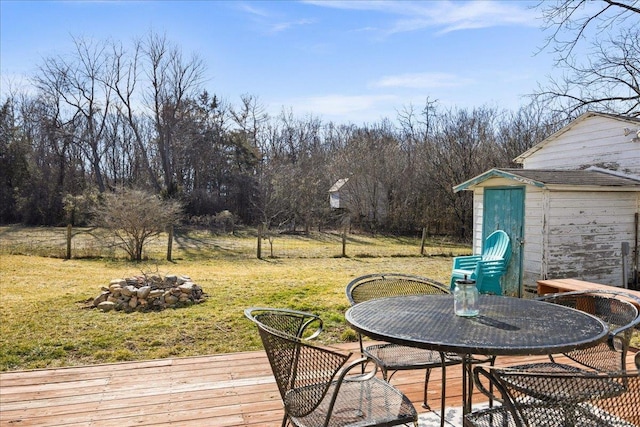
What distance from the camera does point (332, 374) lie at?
1.63 meters

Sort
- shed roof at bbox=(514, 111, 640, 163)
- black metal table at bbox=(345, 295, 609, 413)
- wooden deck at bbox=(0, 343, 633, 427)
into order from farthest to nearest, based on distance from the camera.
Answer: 1. shed roof at bbox=(514, 111, 640, 163)
2. wooden deck at bbox=(0, 343, 633, 427)
3. black metal table at bbox=(345, 295, 609, 413)

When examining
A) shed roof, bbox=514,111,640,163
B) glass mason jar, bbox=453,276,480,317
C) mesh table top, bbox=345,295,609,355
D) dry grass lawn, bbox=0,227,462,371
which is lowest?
dry grass lawn, bbox=0,227,462,371

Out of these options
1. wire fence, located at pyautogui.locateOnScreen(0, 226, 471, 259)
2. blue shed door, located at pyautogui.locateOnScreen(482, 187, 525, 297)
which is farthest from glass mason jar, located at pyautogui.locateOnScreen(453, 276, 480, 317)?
wire fence, located at pyautogui.locateOnScreen(0, 226, 471, 259)

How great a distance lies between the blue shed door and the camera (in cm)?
692

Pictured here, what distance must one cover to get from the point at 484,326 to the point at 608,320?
1126mm

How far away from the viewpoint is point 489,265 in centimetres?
701

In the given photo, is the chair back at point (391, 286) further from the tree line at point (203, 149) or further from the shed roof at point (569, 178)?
the tree line at point (203, 149)

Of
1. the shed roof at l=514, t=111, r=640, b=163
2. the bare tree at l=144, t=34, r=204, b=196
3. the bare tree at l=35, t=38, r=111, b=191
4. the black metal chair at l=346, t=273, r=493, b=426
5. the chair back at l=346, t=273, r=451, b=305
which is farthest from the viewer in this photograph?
the bare tree at l=35, t=38, r=111, b=191

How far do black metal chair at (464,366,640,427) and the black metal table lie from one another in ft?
0.63

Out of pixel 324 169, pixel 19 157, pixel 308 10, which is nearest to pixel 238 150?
pixel 324 169

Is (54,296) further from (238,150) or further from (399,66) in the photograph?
(238,150)

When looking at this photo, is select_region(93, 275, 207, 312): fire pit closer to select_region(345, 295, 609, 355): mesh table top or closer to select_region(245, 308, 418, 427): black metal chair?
select_region(345, 295, 609, 355): mesh table top

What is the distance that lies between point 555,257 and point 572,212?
2.54 ft

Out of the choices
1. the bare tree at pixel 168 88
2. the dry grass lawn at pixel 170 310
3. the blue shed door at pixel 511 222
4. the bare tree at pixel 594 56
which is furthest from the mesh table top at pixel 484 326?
the bare tree at pixel 168 88
